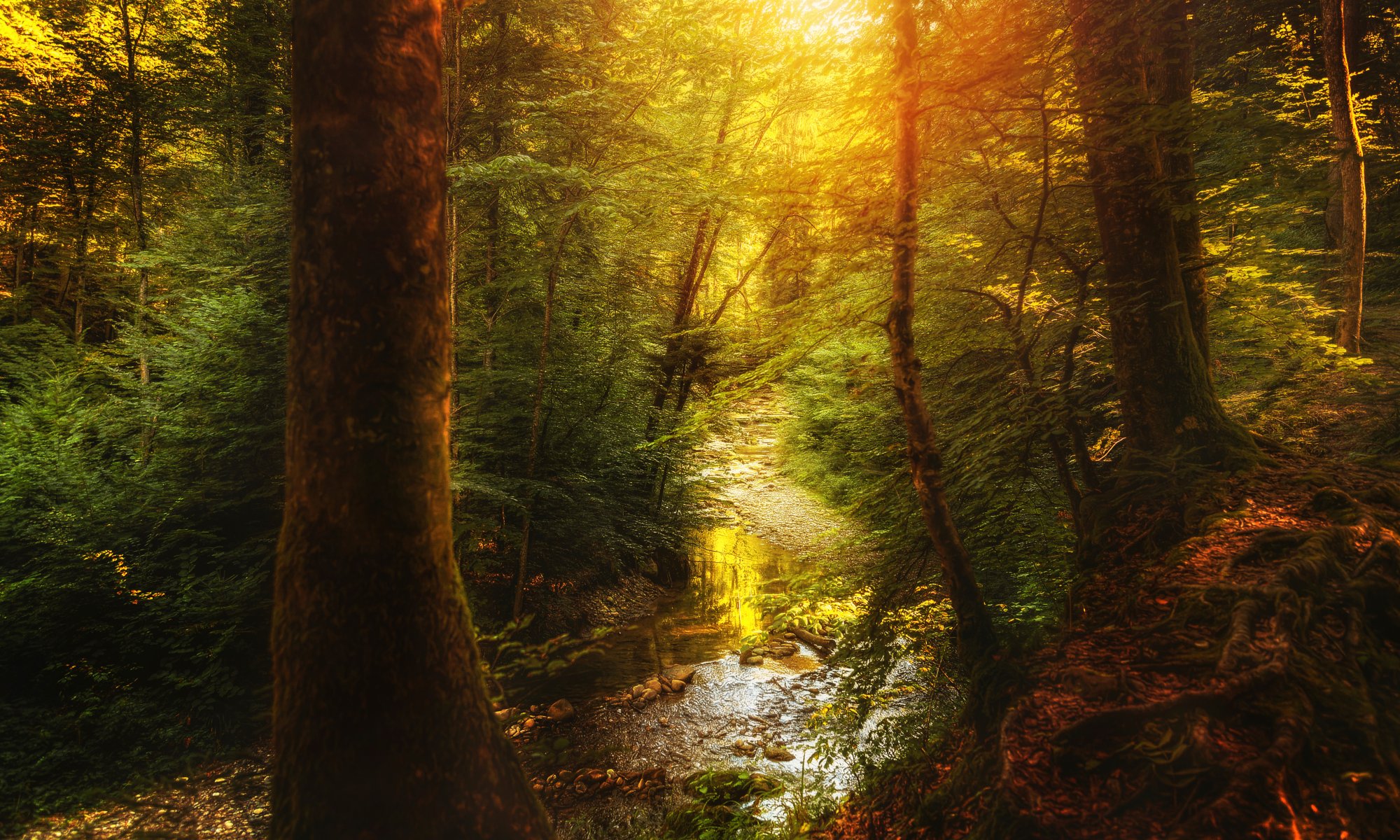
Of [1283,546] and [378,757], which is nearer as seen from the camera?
[378,757]

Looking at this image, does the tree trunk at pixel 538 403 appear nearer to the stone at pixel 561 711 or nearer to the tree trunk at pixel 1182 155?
the stone at pixel 561 711

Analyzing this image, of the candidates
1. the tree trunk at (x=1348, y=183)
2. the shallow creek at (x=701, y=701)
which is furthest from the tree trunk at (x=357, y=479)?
the tree trunk at (x=1348, y=183)

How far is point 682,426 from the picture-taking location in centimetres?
561

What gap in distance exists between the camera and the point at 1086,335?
4.92 metres

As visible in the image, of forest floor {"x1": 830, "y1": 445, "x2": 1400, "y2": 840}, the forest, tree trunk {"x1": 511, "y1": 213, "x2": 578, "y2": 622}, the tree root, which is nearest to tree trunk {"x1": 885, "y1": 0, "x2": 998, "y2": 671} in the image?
the forest

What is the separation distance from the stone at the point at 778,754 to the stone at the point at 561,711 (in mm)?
2764

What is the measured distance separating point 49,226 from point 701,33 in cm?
1656

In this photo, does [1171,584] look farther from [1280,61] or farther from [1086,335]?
[1280,61]

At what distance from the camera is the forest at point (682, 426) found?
7.23 ft

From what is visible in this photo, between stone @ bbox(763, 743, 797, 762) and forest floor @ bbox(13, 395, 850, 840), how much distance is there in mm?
13

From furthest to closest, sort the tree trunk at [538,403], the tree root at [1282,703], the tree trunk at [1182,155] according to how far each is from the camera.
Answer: the tree trunk at [538,403], the tree trunk at [1182,155], the tree root at [1282,703]

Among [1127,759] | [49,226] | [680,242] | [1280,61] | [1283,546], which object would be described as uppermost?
[1280,61]

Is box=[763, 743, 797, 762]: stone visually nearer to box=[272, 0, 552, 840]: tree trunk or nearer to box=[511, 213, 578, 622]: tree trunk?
box=[511, 213, 578, 622]: tree trunk

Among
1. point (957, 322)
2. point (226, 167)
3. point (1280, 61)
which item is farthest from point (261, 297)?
point (1280, 61)
